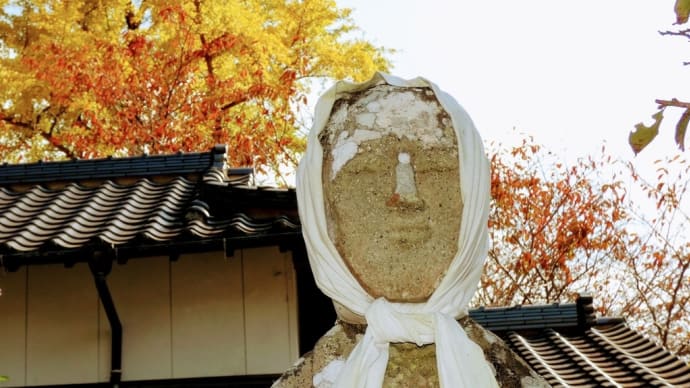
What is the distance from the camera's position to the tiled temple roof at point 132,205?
6496mm

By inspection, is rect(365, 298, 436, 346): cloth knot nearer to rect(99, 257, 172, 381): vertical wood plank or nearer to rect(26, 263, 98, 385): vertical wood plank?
rect(99, 257, 172, 381): vertical wood plank

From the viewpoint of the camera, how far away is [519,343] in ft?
22.3

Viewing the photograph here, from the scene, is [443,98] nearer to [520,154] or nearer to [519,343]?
[519,343]

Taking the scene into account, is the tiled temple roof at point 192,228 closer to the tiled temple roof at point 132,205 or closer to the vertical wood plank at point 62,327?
the tiled temple roof at point 132,205

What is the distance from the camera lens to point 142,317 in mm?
7355

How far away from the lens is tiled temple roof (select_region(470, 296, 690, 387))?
574 centimetres

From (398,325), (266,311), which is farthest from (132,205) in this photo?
(398,325)

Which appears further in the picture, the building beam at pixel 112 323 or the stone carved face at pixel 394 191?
the building beam at pixel 112 323

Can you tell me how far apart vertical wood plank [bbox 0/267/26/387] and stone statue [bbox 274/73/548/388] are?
4.31 m

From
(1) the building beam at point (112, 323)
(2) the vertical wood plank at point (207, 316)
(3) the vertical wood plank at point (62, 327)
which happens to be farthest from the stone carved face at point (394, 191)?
(3) the vertical wood plank at point (62, 327)

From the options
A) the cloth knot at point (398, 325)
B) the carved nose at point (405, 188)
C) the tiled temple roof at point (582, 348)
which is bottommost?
the tiled temple roof at point (582, 348)

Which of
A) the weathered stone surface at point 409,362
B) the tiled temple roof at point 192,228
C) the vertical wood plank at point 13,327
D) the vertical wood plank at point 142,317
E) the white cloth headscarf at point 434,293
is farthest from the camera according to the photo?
the vertical wood plank at point 13,327

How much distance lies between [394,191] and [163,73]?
1371cm

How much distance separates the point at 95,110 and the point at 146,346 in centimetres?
991
